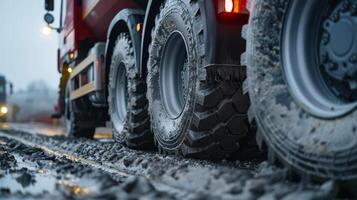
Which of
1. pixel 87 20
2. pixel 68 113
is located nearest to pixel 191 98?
pixel 87 20

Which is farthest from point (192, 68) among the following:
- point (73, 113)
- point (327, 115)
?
point (73, 113)

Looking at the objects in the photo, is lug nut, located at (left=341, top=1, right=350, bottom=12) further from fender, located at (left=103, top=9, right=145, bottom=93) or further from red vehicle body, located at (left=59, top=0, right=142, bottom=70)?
red vehicle body, located at (left=59, top=0, right=142, bottom=70)

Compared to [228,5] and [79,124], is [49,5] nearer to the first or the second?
[79,124]

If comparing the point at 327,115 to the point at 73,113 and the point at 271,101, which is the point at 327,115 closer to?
the point at 271,101

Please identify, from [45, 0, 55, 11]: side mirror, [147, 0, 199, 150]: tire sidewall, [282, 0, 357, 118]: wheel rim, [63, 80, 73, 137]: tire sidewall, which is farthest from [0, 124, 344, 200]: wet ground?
[45, 0, 55, 11]: side mirror

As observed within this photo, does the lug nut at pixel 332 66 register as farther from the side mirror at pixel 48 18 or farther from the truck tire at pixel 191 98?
the side mirror at pixel 48 18

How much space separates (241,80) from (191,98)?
0.40 meters

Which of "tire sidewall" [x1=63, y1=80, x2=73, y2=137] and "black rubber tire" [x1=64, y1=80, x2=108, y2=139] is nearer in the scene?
"black rubber tire" [x1=64, y1=80, x2=108, y2=139]

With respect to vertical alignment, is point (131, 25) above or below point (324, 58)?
above

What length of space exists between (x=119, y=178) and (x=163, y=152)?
1403 millimetres

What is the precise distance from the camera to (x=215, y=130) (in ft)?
11.1

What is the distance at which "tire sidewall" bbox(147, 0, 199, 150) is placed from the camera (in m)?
3.48

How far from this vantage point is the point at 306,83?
243 cm

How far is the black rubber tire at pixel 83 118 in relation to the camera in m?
8.38
